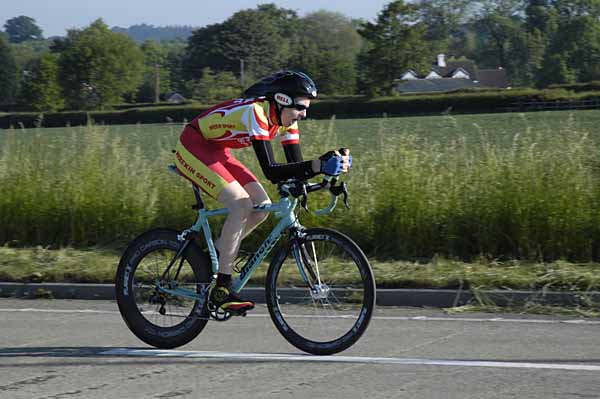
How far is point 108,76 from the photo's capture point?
85375mm

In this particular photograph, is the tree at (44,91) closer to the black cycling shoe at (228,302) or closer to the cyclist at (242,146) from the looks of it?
the cyclist at (242,146)

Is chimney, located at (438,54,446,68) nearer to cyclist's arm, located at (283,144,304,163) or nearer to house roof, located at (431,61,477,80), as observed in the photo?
house roof, located at (431,61,477,80)

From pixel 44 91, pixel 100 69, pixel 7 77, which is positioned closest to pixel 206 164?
pixel 44 91

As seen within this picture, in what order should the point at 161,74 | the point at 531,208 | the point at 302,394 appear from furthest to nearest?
the point at 161,74, the point at 531,208, the point at 302,394

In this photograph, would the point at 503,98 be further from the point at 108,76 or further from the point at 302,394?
the point at 302,394

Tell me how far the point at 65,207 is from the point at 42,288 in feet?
10.1

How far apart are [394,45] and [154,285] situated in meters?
88.7

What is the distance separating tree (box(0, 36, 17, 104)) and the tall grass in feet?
271

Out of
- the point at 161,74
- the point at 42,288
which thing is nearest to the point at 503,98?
the point at 161,74

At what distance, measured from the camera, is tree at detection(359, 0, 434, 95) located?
90188mm

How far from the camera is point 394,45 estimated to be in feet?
308

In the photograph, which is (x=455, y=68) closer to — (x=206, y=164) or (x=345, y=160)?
(x=206, y=164)

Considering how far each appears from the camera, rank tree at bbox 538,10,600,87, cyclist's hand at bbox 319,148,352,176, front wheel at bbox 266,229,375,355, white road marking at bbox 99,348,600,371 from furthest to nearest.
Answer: tree at bbox 538,10,600,87, front wheel at bbox 266,229,375,355, white road marking at bbox 99,348,600,371, cyclist's hand at bbox 319,148,352,176

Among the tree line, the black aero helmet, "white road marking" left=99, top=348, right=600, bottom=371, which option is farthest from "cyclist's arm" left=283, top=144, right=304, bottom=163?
the tree line
